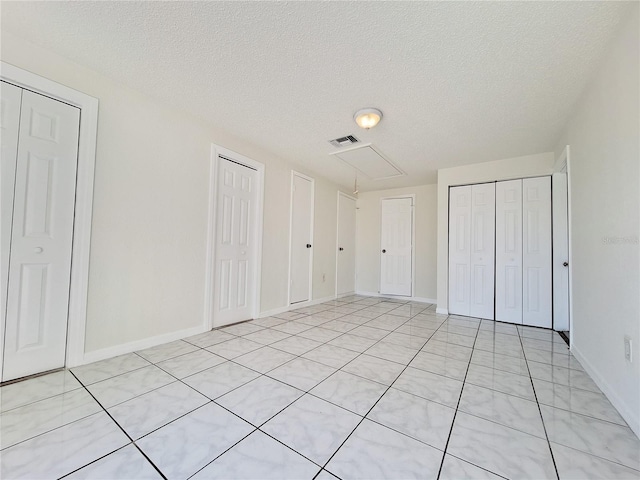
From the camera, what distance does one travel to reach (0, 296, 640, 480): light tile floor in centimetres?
109

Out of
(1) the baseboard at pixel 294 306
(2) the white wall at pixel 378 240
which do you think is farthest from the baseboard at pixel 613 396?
(1) the baseboard at pixel 294 306

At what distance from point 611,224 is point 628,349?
0.78 meters

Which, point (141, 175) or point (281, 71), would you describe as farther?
point (141, 175)

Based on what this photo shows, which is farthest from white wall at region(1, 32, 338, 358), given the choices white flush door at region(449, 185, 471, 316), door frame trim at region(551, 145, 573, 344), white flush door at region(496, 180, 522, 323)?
white flush door at region(496, 180, 522, 323)

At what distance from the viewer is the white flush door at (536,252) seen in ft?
11.1

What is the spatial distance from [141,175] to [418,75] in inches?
100

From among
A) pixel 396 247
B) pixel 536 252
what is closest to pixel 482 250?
pixel 536 252

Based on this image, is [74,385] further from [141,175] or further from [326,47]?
[326,47]

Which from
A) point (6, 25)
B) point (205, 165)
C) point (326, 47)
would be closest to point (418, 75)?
point (326, 47)

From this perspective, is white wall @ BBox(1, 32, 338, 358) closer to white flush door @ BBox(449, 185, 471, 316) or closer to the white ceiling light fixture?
the white ceiling light fixture

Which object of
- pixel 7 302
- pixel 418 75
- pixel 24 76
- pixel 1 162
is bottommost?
pixel 7 302

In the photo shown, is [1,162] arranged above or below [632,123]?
below

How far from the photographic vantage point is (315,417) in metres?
1.41

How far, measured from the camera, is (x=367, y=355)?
2291 mm
